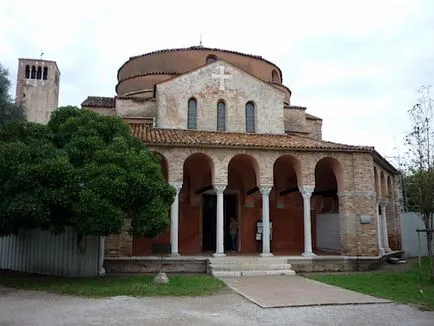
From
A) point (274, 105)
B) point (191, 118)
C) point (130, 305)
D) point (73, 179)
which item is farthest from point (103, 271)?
point (274, 105)

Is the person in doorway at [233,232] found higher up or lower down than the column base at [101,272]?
higher up

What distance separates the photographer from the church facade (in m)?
15.0

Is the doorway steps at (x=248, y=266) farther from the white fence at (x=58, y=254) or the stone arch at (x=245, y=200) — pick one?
the white fence at (x=58, y=254)

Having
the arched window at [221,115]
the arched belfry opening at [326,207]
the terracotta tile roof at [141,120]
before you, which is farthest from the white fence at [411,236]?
the terracotta tile roof at [141,120]

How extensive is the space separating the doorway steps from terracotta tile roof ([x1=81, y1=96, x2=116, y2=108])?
971cm

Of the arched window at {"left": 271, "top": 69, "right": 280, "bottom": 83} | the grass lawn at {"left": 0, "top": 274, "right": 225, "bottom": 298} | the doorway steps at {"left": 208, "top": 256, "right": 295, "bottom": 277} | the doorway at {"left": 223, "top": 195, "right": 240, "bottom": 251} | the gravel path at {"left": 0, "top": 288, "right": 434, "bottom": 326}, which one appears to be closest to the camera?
the gravel path at {"left": 0, "top": 288, "right": 434, "bottom": 326}

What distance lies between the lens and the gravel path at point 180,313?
687 cm

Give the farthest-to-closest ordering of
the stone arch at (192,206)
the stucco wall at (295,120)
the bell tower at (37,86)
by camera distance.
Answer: the bell tower at (37,86)
the stucco wall at (295,120)
the stone arch at (192,206)

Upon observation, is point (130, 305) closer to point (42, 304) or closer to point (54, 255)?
point (42, 304)

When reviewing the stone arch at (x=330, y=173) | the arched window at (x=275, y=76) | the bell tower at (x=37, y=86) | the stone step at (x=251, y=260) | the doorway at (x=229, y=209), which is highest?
the bell tower at (x=37, y=86)

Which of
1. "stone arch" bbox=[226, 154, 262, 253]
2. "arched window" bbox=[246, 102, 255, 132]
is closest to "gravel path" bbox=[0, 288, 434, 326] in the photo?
"stone arch" bbox=[226, 154, 262, 253]

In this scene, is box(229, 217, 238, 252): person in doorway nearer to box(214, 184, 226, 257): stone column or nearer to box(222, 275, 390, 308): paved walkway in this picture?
box(214, 184, 226, 257): stone column

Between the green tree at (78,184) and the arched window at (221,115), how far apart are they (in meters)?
6.65

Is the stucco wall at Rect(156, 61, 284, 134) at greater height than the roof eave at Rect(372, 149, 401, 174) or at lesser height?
greater
